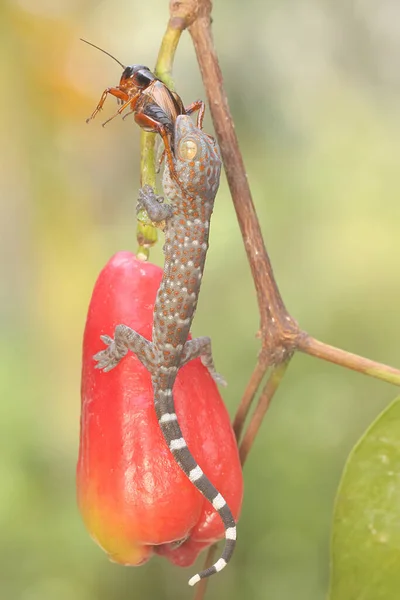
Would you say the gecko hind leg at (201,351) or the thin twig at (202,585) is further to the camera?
the gecko hind leg at (201,351)

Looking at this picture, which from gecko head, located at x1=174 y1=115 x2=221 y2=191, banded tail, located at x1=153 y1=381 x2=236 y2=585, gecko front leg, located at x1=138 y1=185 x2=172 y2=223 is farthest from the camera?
gecko head, located at x1=174 y1=115 x2=221 y2=191

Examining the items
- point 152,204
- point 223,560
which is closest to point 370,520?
point 223,560

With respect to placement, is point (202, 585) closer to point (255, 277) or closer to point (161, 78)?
point (255, 277)

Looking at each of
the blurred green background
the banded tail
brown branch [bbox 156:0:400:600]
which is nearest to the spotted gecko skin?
the banded tail

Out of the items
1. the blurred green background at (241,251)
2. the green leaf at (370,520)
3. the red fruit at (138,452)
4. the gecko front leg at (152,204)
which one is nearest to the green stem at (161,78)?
the gecko front leg at (152,204)

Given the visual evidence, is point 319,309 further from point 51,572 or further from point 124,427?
point 124,427

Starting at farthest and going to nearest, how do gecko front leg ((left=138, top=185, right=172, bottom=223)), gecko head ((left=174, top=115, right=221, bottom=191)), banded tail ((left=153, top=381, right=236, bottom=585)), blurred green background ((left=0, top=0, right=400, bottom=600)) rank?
→ blurred green background ((left=0, top=0, right=400, bottom=600)), gecko head ((left=174, top=115, right=221, bottom=191)), gecko front leg ((left=138, top=185, right=172, bottom=223)), banded tail ((left=153, top=381, right=236, bottom=585))

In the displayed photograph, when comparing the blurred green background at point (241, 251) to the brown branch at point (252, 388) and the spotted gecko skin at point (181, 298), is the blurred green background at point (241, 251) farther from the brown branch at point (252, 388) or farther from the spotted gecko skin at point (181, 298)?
the brown branch at point (252, 388)

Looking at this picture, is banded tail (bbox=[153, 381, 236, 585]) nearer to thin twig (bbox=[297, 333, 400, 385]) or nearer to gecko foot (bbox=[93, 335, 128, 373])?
gecko foot (bbox=[93, 335, 128, 373])
